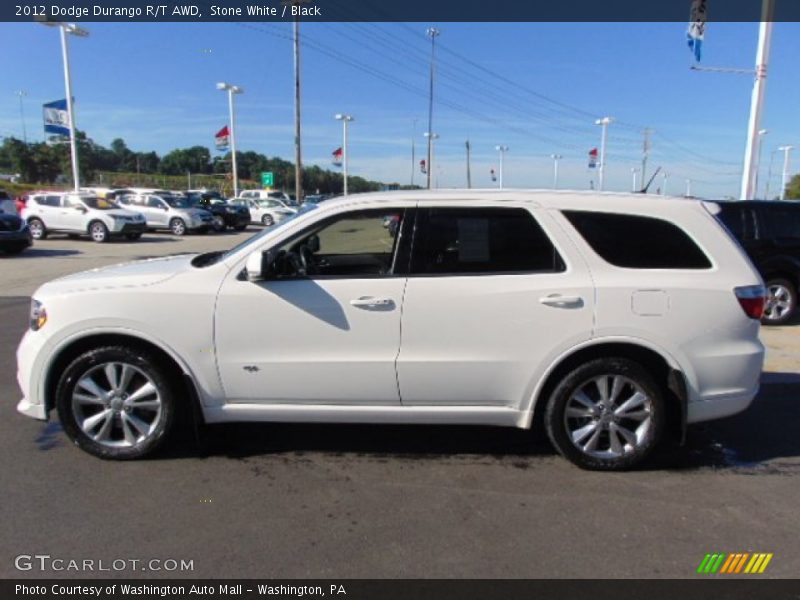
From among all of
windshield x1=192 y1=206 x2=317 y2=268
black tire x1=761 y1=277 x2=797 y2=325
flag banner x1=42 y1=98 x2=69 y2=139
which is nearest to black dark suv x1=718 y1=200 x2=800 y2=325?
black tire x1=761 y1=277 x2=797 y2=325

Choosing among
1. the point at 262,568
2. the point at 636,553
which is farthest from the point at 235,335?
the point at 636,553

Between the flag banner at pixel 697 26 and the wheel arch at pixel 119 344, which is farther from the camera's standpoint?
the flag banner at pixel 697 26

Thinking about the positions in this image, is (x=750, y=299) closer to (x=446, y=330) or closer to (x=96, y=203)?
(x=446, y=330)

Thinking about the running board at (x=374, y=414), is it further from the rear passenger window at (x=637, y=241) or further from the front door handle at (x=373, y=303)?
the rear passenger window at (x=637, y=241)

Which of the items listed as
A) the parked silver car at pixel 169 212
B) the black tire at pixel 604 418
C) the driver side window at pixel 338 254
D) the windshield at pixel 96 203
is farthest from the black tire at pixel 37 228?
the black tire at pixel 604 418

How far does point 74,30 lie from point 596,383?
3356 cm

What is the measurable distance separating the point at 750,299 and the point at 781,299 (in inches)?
224

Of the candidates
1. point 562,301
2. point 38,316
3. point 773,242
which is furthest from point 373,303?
point 773,242

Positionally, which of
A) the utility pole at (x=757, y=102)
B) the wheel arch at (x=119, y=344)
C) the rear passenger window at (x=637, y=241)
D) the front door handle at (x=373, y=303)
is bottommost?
the wheel arch at (x=119, y=344)

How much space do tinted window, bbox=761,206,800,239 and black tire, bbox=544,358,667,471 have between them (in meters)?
5.99

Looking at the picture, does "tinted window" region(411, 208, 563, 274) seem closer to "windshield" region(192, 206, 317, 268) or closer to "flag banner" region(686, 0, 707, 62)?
"windshield" region(192, 206, 317, 268)

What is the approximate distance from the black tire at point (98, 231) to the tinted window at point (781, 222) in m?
19.9

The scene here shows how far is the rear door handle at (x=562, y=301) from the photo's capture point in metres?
3.62

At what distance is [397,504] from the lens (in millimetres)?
3426
